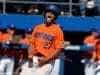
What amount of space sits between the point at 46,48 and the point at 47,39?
0.49 ft

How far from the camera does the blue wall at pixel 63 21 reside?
12102 mm

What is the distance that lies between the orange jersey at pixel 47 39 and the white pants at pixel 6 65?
1512 millimetres

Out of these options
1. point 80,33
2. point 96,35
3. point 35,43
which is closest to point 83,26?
point 80,33

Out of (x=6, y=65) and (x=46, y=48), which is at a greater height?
(x=46, y=48)

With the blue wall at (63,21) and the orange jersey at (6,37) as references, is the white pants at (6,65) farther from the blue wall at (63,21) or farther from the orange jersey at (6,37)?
the blue wall at (63,21)

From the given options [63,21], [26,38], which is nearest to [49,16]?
[26,38]

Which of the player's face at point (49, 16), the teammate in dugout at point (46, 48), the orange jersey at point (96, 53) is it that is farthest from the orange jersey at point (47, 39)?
the orange jersey at point (96, 53)

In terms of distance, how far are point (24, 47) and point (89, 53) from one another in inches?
48.7

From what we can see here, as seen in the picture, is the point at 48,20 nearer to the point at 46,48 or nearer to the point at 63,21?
the point at 46,48

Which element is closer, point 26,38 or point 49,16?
point 49,16

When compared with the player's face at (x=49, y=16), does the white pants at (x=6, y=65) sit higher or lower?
lower

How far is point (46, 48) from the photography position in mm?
7605

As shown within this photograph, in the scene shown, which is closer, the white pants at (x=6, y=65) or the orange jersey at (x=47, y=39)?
the orange jersey at (x=47, y=39)

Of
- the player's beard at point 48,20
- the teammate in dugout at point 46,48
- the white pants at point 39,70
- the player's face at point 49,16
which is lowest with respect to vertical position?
the white pants at point 39,70
